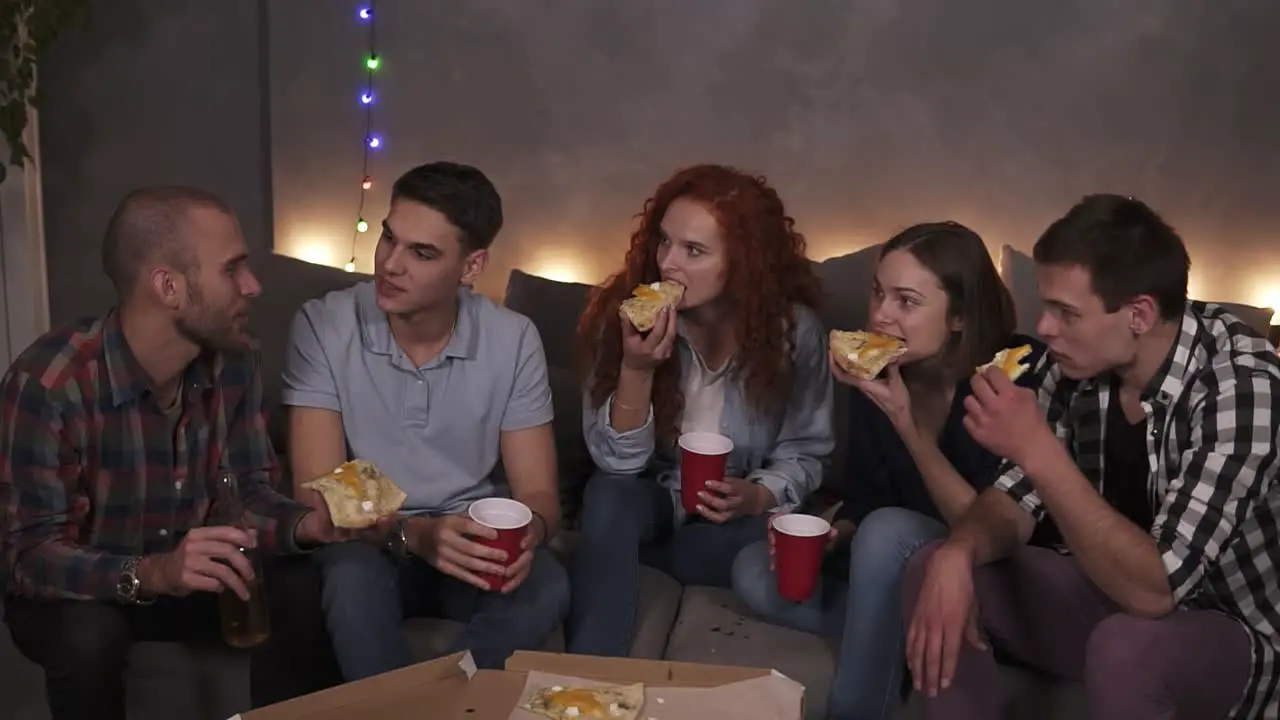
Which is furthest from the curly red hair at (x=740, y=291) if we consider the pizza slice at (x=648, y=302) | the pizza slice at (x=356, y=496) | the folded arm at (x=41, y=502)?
the folded arm at (x=41, y=502)

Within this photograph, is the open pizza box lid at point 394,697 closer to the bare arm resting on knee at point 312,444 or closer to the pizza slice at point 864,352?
the bare arm resting on knee at point 312,444

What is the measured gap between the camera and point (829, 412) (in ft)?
8.50

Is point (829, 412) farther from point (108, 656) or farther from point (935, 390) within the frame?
point (108, 656)

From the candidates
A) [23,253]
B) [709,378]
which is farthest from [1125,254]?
[23,253]

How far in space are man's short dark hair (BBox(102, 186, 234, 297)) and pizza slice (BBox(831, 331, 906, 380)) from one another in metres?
1.22

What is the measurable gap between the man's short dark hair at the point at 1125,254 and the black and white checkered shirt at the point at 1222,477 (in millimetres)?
102

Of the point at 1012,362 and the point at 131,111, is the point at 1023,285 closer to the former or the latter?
the point at 1012,362

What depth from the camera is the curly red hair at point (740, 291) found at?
8.28 feet

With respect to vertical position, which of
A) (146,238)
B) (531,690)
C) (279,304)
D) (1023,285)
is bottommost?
(531,690)

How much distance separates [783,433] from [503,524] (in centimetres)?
87

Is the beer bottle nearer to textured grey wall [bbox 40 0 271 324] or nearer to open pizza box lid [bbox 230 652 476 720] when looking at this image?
A: open pizza box lid [bbox 230 652 476 720]

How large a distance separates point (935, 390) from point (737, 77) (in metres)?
1.36

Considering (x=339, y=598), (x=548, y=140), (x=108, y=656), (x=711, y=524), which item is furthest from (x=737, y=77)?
(x=108, y=656)

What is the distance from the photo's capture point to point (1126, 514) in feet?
6.65
